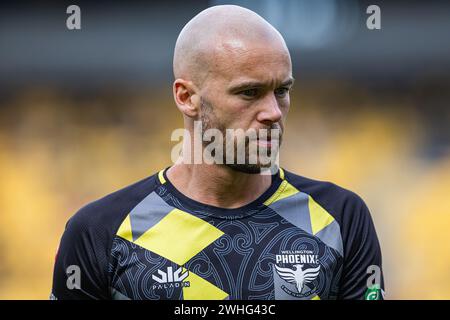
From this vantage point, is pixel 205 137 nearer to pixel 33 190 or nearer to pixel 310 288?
pixel 310 288

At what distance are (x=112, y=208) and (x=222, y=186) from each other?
0.46 m

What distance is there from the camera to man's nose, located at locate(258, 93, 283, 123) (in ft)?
9.40

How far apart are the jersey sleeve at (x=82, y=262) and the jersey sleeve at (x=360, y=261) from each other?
94cm

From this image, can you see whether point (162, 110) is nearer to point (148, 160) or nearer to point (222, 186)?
point (148, 160)

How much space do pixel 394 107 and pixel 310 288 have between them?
3.88 meters

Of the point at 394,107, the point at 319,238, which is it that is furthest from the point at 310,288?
the point at 394,107

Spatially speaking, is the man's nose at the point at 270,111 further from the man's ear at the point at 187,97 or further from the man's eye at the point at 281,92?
the man's ear at the point at 187,97

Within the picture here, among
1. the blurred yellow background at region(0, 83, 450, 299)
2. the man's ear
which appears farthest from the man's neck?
the blurred yellow background at region(0, 83, 450, 299)

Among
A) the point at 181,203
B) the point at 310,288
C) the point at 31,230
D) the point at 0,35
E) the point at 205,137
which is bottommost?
the point at 31,230

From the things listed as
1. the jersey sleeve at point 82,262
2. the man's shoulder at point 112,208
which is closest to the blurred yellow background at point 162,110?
the man's shoulder at point 112,208

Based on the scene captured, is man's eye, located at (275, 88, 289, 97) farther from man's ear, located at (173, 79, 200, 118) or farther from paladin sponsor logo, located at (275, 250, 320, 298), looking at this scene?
paladin sponsor logo, located at (275, 250, 320, 298)

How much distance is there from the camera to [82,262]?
294cm

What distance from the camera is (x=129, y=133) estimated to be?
21.5ft

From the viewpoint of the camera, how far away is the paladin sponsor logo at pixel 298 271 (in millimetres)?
2885
